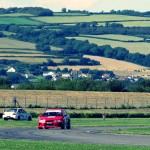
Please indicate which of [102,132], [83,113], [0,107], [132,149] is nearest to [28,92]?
[0,107]

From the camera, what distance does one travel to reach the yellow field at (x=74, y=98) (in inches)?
4464

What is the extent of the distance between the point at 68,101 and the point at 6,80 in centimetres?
3207

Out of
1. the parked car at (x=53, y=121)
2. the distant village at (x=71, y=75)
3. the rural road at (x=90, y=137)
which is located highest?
the rural road at (x=90, y=137)

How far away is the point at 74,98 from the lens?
395 feet

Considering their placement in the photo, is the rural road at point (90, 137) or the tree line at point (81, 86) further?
the tree line at point (81, 86)

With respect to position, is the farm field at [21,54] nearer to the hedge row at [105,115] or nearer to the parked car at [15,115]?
the hedge row at [105,115]

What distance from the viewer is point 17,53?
597 feet

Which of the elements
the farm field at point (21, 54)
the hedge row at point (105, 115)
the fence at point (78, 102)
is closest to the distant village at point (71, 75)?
the farm field at point (21, 54)

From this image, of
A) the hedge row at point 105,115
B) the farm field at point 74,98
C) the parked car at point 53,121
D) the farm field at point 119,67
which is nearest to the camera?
the parked car at point 53,121

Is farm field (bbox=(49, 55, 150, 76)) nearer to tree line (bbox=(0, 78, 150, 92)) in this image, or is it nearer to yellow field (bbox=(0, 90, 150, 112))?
tree line (bbox=(0, 78, 150, 92))

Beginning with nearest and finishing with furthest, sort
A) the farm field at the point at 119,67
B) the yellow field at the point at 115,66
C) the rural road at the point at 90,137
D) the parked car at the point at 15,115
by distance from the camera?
the rural road at the point at 90,137 → the parked car at the point at 15,115 → the farm field at the point at 119,67 → the yellow field at the point at 115,66

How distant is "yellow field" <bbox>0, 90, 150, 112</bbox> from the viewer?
113 metres

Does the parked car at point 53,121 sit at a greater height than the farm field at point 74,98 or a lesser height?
greater

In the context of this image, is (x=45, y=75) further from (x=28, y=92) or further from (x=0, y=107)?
(x=0, y=107)
